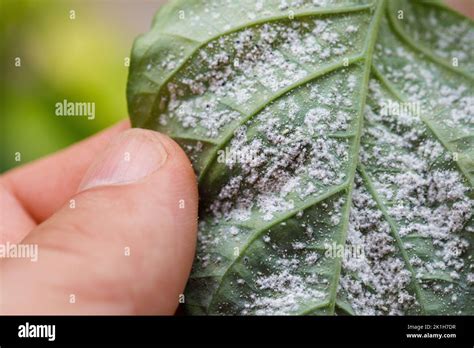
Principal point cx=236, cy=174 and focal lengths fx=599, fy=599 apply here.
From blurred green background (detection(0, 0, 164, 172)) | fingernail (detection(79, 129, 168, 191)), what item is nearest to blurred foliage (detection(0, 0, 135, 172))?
blurred green background (detection(0, 0, 164, 172))

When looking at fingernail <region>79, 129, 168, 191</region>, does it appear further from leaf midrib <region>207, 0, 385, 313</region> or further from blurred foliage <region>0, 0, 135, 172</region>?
blurred foliage <region>0, 0, 135, 172</region>

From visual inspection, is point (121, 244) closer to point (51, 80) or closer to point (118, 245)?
point (118, 245)

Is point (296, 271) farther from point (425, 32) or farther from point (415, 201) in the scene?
point (425, 32)

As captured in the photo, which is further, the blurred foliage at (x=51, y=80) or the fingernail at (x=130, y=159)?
the blurred foliage at (x=51, y=80)

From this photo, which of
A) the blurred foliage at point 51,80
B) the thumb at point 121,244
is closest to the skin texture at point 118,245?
the thumb at point 121,244

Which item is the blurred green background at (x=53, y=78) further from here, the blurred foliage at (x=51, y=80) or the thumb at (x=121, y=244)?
the thumb at (x=121, y=244)

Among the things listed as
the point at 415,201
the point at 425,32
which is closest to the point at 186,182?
the point at 415,201

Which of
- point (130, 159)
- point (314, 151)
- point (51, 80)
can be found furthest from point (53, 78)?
point (314, 151)

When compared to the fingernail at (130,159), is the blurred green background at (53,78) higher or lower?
lower
